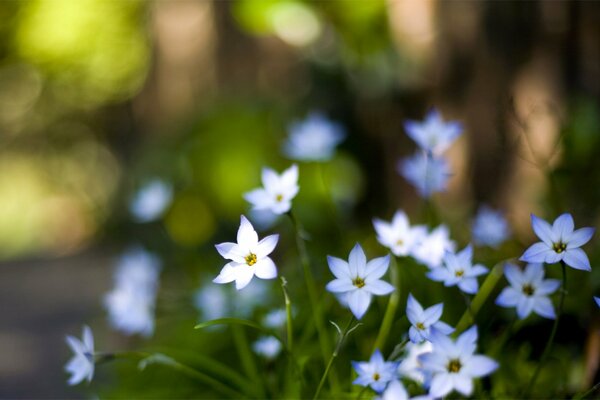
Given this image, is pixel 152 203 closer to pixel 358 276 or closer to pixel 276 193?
pixel 276 193

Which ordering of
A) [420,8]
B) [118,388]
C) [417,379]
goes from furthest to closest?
[420,8]
[118,388]
[417,379]

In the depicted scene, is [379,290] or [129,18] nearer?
[379,290]

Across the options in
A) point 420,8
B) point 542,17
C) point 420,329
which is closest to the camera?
point 420,329

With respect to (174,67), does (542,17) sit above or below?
below

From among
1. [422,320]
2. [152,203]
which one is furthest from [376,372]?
[152,203]

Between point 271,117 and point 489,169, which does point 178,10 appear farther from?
point 489,169

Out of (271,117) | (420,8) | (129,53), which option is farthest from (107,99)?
(420,8)

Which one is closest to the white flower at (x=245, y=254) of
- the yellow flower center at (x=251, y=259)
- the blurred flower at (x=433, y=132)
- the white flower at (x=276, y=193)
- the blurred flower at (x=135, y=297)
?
the yellow flower center at (x=251, y=259)

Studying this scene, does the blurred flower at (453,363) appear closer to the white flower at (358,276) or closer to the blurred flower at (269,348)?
the white flower at (358,276)
